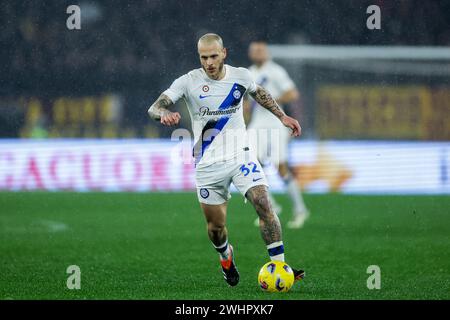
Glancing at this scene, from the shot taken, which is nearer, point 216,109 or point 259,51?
point 216,109

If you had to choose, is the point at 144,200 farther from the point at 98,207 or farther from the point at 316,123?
the point at 316,123

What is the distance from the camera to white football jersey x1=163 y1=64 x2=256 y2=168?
7816 mm

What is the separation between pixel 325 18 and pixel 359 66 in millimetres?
1369

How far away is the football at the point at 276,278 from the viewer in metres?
7.41

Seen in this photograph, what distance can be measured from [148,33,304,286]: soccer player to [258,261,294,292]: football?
Result: 173 mm

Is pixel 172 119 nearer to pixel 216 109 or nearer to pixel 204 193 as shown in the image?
pixel 216 109

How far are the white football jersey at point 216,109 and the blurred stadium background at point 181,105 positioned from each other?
7.39 metres

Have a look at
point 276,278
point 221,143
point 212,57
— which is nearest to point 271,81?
point 221,143

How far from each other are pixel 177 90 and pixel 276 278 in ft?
5.45

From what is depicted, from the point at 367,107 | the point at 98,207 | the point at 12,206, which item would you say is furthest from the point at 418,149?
the point at 12,206

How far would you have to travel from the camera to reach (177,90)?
7801 millimetres

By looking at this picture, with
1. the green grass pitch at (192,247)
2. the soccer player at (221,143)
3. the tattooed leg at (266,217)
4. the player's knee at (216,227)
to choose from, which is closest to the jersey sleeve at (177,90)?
the soccer player at (221,143)
